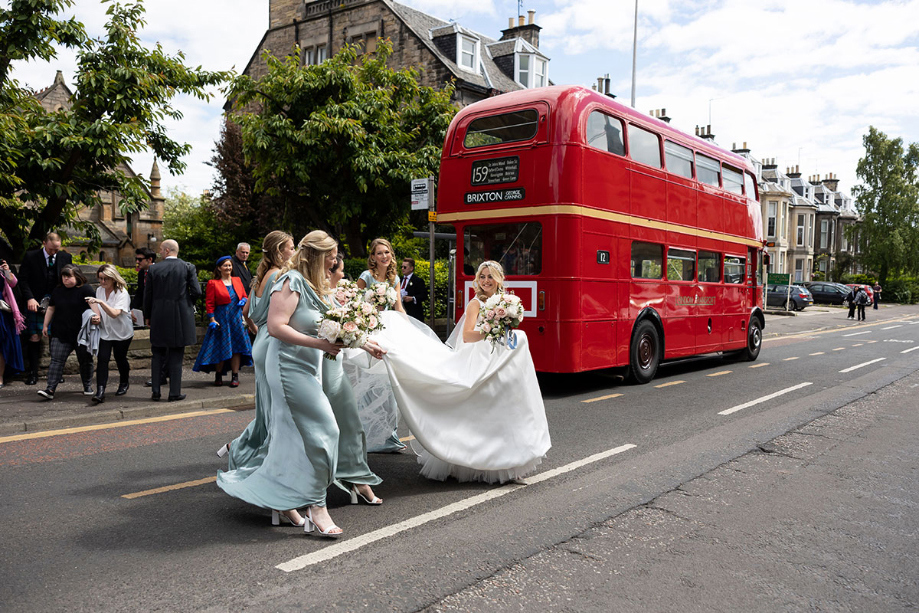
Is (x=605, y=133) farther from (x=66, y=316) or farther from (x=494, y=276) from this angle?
(x=66, y=316)

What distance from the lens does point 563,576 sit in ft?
12.0

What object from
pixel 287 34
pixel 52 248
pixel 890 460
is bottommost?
pixel 890 460

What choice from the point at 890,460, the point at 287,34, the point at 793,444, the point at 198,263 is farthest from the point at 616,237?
the point at 287,34

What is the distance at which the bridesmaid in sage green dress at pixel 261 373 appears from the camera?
15.0 ft

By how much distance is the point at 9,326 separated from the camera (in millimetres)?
9336

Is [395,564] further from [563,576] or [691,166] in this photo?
[691,166]

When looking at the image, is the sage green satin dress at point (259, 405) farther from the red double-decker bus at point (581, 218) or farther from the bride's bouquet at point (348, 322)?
the red double-decker bus at point (581, 218)

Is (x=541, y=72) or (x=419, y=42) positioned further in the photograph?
(x=541, y=72)

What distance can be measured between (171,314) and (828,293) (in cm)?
4974

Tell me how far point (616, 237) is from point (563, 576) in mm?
7216

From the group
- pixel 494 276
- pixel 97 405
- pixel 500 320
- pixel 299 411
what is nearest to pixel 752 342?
pixel 494 276

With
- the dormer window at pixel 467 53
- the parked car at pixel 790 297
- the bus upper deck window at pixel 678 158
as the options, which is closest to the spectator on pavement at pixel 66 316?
the bus upper deck window at pixel 678 158

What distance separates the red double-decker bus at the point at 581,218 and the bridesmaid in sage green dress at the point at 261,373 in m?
5.14

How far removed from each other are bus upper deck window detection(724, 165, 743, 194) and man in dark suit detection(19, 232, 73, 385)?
11596 mm
